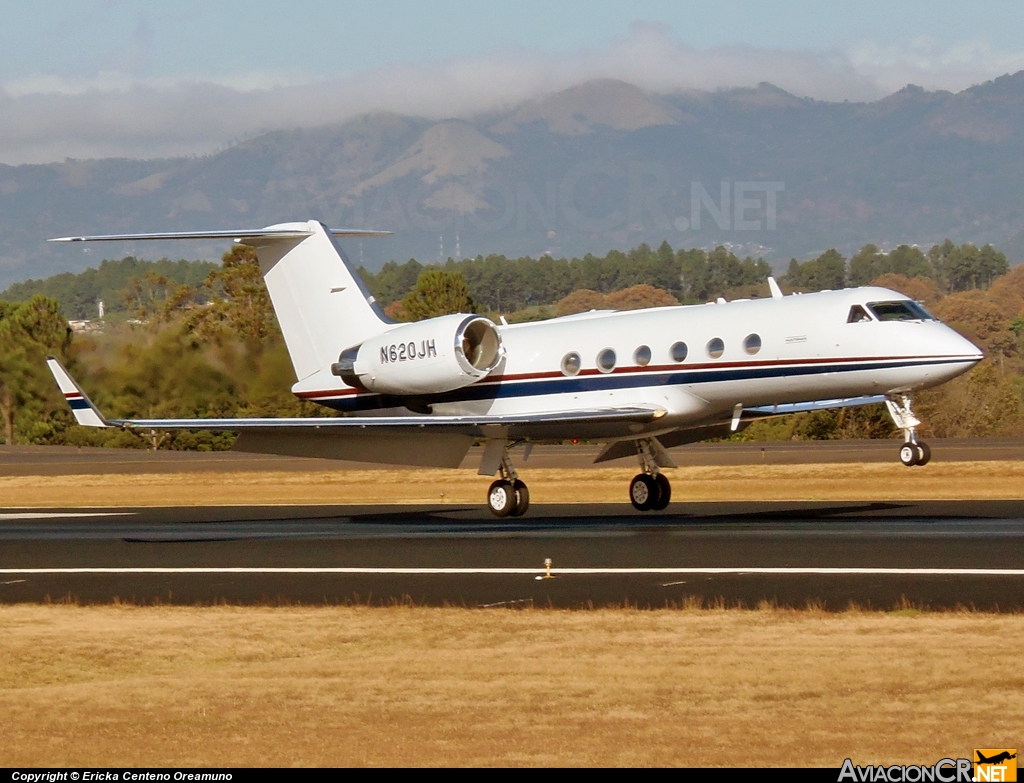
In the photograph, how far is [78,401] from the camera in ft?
78.1

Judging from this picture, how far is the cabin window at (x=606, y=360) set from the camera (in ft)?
84.0

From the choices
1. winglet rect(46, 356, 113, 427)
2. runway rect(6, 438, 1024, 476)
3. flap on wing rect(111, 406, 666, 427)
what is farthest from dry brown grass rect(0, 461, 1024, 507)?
winglet rect(46, 356, 113, 427)

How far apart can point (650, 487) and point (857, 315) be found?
234 inches

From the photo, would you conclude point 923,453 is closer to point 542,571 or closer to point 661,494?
point 661,494

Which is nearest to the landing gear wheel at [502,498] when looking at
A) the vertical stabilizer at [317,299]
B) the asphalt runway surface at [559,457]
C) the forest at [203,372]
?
the vertical stabilizer at [317,299]

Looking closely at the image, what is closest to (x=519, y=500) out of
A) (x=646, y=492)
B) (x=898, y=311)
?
(x=646, y=492)

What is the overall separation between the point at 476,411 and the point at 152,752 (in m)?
18.8

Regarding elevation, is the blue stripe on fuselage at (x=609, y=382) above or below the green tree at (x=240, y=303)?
below

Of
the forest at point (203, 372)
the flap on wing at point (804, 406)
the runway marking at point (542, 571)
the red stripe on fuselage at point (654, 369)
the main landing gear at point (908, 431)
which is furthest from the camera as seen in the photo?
the forest at point (203, 372)

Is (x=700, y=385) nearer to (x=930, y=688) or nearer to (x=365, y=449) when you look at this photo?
(x=365, y=449)

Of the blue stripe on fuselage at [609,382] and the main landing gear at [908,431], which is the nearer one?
the main landing gear at [908,431]

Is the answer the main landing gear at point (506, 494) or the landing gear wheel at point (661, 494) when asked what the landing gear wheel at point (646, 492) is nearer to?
the landing gear wheel at point (661, 494)

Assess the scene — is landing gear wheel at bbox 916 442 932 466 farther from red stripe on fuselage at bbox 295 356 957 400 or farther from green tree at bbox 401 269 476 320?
green tree at bbox 401 269 476 320

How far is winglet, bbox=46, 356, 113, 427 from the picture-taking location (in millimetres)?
23344
